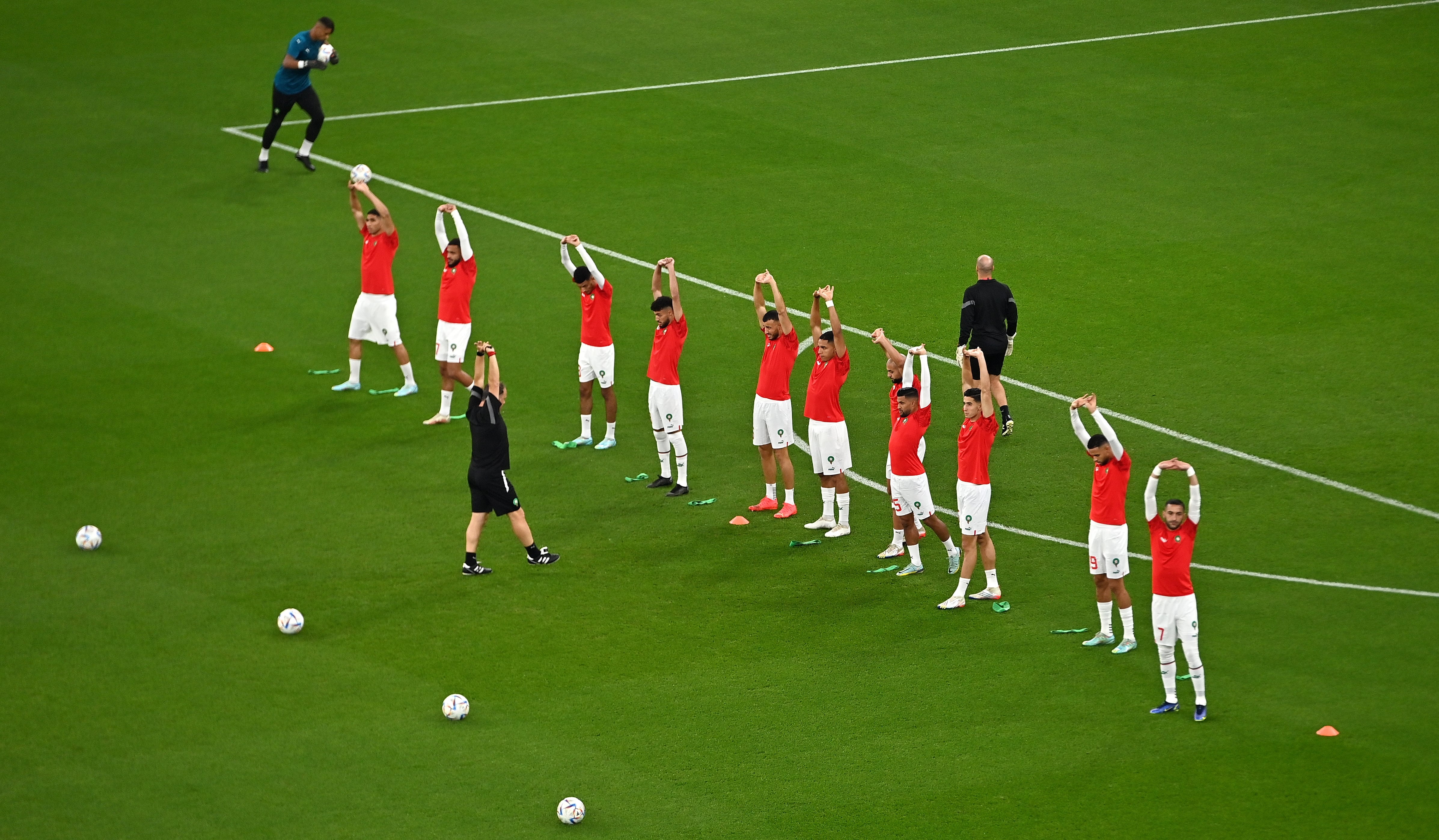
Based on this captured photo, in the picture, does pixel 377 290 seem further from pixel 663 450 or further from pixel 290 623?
pixel 290 623

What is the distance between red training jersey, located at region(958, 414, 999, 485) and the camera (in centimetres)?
1825

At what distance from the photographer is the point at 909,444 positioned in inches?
734

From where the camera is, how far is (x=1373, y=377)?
23.9 m

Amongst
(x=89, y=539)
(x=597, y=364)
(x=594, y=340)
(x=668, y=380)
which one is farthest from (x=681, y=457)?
(x=89, y=539)

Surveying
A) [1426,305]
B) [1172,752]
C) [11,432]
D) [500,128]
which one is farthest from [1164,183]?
[11,432]

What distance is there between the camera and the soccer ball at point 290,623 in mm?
17938

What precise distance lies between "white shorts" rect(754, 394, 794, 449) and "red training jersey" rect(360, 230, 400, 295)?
21.3ft

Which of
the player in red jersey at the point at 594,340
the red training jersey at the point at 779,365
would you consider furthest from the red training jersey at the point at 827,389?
the player in red jersey at the point at 594,340

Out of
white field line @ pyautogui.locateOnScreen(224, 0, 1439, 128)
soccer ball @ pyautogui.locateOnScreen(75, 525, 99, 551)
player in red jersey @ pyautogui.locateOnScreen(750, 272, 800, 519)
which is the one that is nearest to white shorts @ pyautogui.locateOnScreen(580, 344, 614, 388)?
player in red jersey @ pyautogui.locateOnScreen(750, 272, 800, 519)

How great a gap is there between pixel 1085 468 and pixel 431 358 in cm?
1031

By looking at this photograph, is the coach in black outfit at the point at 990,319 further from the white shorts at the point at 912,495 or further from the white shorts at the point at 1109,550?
the white shorts at the point at 1109,550

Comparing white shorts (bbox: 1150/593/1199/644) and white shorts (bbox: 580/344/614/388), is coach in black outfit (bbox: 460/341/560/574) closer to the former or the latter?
white shorts (bbox: 580/344/614/388)

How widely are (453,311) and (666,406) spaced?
3.91 meters

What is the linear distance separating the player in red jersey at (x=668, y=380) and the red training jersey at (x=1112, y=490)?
20.0ft
